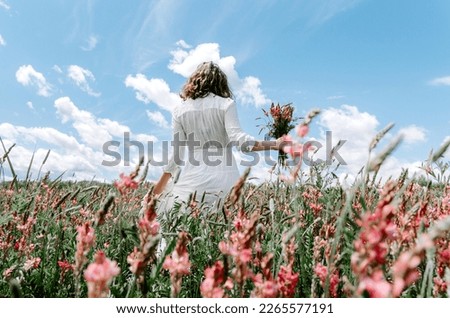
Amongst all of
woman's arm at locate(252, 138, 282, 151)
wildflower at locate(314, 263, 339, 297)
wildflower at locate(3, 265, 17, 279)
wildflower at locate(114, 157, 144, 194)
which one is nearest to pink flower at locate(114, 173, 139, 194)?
wildflower at locate(114, 157, 144, 194)

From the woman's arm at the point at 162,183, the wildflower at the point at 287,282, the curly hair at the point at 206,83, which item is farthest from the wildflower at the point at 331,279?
the curly hair at the point at 206,83

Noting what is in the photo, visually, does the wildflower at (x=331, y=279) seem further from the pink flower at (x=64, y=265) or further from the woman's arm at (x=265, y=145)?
the woman's arm at (x=265, y=145)

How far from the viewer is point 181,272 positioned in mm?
1134

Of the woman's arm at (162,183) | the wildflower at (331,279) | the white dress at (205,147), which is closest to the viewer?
the wildflower at (331,279)

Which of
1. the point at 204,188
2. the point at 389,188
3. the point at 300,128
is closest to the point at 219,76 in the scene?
the point at 204,188

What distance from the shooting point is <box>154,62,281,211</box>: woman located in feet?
14.8

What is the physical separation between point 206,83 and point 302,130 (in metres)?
3.61

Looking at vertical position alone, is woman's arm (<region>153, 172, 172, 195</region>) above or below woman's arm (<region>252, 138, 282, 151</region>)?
below

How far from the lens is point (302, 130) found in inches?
49.7

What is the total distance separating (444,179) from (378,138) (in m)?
1.74

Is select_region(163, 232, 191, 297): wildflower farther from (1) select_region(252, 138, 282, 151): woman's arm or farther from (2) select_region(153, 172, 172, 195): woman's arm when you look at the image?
(2) select_region(153, 172, 172, 195): woman's arm

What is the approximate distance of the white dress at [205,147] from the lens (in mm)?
4516

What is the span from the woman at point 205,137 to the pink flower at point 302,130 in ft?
10.0
